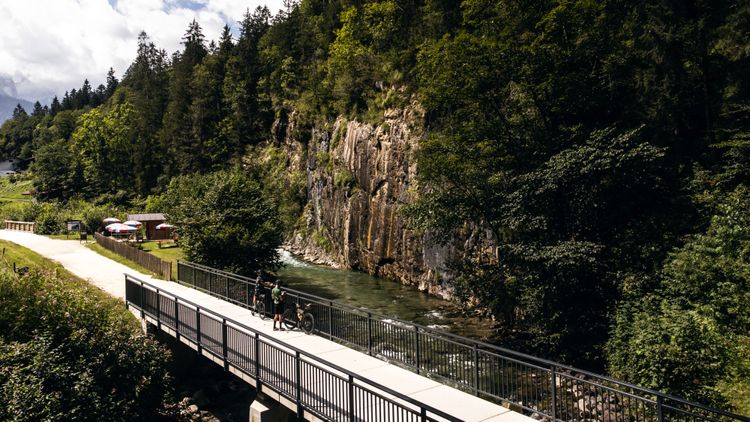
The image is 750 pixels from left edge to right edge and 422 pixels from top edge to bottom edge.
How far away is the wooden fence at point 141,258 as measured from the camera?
2659 cm

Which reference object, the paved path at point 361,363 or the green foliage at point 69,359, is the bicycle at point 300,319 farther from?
the green foliage at point 69,359

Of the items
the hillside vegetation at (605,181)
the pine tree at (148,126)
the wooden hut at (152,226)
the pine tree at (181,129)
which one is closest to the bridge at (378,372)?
the hillside vegetation at (605,181)

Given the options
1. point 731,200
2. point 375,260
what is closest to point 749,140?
point 731,200

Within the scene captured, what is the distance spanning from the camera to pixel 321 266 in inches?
1638

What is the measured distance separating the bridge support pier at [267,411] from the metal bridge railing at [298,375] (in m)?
0.48

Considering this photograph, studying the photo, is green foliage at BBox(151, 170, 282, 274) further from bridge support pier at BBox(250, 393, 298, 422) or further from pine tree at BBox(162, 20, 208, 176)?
pine tree at BBox(162, 20, 208, 176)

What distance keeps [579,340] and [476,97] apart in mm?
10650

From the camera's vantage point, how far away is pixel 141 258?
1190 inches

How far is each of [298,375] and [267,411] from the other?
1915 mm

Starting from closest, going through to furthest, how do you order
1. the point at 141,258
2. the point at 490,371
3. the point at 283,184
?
the point at 490,371, the point at 141,258, the point at 283,184

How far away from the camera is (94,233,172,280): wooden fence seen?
26.6m

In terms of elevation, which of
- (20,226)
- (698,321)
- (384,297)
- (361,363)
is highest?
(20,226)

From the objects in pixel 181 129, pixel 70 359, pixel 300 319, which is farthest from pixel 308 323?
pixel 181 129

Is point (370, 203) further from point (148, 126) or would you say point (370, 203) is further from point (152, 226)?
point (148, 126)
